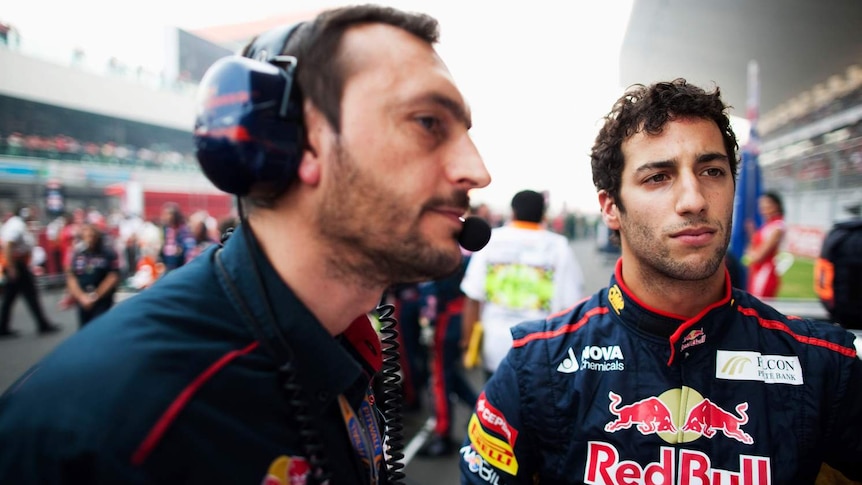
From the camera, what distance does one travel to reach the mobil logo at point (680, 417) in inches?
47.9

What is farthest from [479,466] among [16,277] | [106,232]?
[106,232]

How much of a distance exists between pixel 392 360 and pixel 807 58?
14.6 m

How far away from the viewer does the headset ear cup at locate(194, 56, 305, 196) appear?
88 cm

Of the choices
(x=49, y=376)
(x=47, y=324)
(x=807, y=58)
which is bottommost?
(x=47, y=324)

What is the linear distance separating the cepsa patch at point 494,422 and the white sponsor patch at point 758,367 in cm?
57

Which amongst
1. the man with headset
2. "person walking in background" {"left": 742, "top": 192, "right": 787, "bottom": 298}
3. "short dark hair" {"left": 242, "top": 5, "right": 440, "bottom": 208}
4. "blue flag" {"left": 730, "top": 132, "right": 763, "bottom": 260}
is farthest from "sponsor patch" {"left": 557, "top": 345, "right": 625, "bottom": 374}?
"blue flag" {"left": 730, "top": 132, "right": 763, "bottom": 260}

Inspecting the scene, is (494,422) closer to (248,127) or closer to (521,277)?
(248,127)

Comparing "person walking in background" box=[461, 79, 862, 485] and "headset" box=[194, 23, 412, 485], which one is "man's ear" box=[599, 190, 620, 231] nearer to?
"person walking in background" box=[461, 79, 862, 485]

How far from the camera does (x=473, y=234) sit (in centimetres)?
109

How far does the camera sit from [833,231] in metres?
2.58

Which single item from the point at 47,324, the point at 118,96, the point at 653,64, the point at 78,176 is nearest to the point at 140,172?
the point at 118,96

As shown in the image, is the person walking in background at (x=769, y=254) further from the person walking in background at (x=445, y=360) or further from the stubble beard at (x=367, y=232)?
the stubble beard at (x=367, y=232)

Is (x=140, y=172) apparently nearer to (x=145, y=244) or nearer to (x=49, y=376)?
(x=145, y=244)

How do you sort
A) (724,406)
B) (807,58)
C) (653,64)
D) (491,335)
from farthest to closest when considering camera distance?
(807,58) → (653,64) → (491,335) → (724,406)
